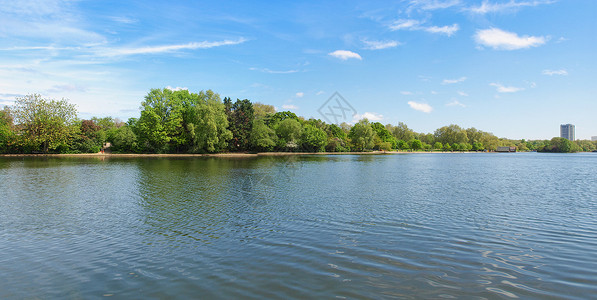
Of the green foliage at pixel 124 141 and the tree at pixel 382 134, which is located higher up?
the tree at pixel 382 134

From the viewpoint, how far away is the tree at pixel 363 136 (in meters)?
Result: 104

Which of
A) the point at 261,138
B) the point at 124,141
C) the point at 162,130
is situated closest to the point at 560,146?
the point at 261,138

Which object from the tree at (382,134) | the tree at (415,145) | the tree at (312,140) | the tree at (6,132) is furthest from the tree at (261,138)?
the tree at (415,145)

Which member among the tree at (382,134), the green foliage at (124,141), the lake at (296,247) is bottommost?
the lake at (296,247)

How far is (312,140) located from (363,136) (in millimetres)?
23648

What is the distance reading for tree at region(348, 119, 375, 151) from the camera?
104m

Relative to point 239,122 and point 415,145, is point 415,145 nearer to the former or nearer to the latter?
point 415,145

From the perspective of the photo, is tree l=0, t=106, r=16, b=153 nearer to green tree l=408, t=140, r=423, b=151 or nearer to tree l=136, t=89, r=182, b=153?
tree l=136, t=89, r=182, b=153

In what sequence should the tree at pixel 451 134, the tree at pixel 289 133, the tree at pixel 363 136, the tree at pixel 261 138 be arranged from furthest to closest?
the tree at pixel 451 134 → the tree at pixel 363 136 → the tree at pixel 289 133 → the tree at pixel 261 138

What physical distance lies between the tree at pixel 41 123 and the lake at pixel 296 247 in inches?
2252

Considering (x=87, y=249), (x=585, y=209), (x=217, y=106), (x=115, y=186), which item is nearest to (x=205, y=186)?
(x=115, y=186)

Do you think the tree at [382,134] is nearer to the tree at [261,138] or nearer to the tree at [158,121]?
the tree at [261,138]

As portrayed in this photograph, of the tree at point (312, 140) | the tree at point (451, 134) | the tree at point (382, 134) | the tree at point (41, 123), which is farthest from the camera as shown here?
the tree at point (451, 134)

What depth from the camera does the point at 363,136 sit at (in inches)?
4114
